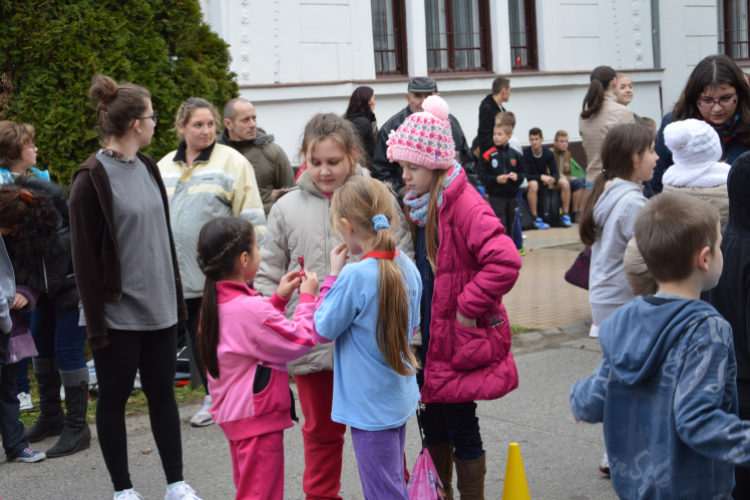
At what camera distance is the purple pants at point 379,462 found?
9.50 ft

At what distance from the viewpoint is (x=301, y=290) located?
3.13 meters

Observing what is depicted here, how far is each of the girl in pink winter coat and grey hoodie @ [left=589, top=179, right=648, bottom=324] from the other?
1.14 metres

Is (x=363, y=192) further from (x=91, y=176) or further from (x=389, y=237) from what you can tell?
(x=91, y=176)

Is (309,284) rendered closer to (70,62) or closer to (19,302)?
(19,302)

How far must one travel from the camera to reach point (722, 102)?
14.2 ft

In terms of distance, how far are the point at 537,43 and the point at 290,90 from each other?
505cm

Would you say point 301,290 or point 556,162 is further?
point 556,162

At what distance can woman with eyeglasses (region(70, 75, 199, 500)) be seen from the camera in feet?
11.6

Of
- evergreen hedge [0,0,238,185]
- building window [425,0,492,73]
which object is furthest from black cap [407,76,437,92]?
building window [425,0,492,73]

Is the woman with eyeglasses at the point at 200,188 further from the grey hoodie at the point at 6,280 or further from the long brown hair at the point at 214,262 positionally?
the long brown hair at the point at 214,262

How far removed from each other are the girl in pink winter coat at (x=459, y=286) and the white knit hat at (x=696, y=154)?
1165 millimetres

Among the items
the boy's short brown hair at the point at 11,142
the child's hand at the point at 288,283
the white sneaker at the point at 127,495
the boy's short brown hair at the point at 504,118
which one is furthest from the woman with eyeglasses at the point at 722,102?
the boy's short brown hair at the point at 504,118

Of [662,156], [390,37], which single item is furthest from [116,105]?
[390,37]

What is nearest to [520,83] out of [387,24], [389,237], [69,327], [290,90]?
[387,24]
